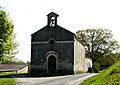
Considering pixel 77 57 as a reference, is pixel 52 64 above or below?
below

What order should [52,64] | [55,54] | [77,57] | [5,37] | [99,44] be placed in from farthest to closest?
[99,44] < [77,57] < [52,64] < [55,54] < [5,37]

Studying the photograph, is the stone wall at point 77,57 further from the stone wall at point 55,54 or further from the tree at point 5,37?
the tree at point 5,37

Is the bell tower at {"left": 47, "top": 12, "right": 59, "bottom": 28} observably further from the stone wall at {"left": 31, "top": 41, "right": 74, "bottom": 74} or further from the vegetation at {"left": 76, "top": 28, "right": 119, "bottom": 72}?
the vegetation at {"left": 76, "top": 28, "right": 119, "bottom": 72}

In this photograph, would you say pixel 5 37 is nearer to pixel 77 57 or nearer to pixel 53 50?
pixel 53 50

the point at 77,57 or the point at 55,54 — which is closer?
the point at 55,54

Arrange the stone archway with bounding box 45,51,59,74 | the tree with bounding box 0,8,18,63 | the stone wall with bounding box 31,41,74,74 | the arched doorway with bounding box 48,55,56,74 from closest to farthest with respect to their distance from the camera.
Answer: the tree with bounding box 0,8,18,63
the stone wall with bounding box 31,41,74,74
the stone archway with bounding box 45,51,59,74
the arched doorway with bounding box 48,55,56,74

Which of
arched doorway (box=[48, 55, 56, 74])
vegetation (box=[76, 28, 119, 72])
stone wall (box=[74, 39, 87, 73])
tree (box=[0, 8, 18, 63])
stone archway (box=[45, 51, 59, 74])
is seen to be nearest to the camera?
tree (box=[0, 8, 18, 63])

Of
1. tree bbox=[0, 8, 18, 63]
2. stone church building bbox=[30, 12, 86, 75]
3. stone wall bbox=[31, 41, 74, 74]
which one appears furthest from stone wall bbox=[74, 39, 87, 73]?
tree bbox=[0, 8, 18, 63]

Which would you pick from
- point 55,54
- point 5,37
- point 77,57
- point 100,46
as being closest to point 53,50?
point 55,54

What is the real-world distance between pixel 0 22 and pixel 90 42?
134 feet

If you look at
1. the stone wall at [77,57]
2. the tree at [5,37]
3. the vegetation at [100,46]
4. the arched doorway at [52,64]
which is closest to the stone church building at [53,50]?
the arched doorway at [52,64]

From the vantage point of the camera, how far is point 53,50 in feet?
115

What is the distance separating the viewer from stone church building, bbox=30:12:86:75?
113 feet

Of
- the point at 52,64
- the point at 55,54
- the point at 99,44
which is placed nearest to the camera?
the point at 55,54
